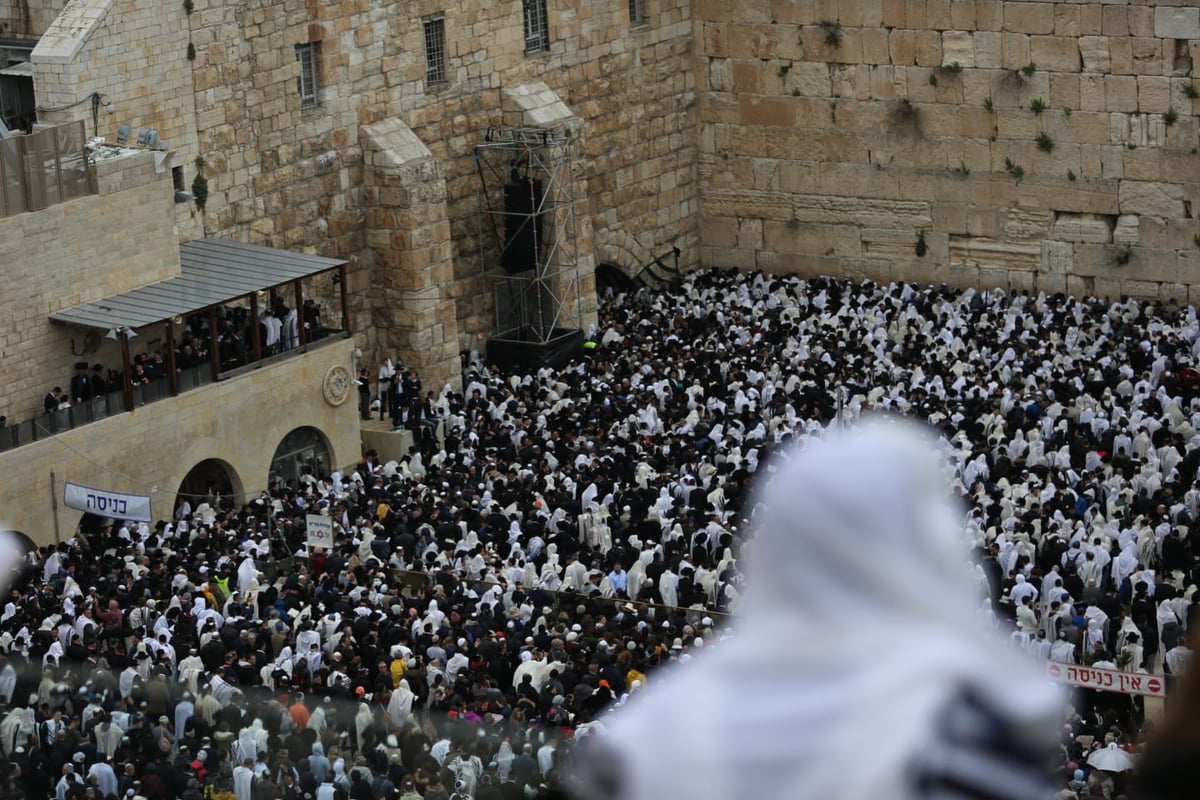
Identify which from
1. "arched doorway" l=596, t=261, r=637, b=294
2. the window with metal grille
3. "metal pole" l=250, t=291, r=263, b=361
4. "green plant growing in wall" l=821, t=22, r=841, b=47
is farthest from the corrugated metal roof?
"green plant growing in wall" l=821, t=22, r=841, b=47

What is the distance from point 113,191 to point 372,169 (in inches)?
211

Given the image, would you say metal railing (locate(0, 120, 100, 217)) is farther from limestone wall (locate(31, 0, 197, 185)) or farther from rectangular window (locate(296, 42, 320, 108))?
rectangular window (locate(296, 42, 320, 108))

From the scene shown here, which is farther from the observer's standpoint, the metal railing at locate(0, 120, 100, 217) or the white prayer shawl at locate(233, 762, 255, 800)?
the metal railing at locate(0, 120, 100, 217)

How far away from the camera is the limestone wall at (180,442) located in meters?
23.2

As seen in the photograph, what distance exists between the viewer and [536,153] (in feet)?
102

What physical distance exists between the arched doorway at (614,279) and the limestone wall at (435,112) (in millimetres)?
253

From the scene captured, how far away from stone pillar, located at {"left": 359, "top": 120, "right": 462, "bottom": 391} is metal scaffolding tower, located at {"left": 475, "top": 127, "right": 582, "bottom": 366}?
1655 mm

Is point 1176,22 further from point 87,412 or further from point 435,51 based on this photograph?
point 87,412

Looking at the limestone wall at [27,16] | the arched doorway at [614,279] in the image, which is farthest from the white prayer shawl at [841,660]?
the arched doorway at [614,279]

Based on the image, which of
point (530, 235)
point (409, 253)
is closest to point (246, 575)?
point (409, 253)

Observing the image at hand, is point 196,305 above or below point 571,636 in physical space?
above

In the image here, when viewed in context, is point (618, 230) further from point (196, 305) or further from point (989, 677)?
point (989, 677)

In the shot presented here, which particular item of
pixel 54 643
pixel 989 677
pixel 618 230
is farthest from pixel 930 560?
pixel 618 230

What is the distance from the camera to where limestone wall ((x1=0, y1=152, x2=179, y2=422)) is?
2375 cm
